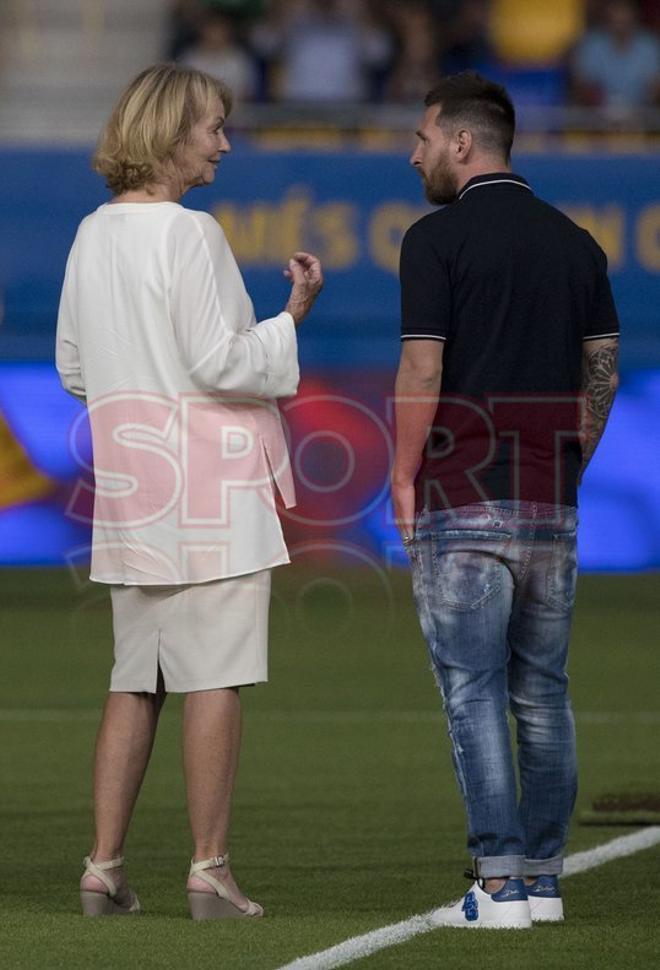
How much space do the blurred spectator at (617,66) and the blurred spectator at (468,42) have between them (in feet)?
2.38

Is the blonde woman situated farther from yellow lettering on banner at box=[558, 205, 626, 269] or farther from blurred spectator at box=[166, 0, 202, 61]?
blurred spectator at box=[166, 0, 202, 61]

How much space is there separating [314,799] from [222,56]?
35.0 ft

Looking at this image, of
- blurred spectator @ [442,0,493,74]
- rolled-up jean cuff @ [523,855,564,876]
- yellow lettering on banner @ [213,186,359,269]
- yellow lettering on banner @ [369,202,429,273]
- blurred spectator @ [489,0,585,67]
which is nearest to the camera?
rolled-up jean cuff @ [523,855,564,876]

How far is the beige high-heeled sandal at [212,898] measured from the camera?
5.54 m

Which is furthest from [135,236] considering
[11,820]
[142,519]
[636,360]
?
[636,360]

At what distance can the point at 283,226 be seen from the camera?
1670cm

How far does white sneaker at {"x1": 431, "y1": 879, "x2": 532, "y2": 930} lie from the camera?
539 centimetres

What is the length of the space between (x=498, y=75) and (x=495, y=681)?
515 inches

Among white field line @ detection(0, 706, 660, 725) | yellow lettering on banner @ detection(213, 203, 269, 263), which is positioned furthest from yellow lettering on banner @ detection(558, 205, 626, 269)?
white field line @ detection(0, 706, 660, 725)

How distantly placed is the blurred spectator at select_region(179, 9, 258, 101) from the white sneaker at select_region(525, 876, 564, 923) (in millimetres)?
12558

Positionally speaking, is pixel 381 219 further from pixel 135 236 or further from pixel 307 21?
pixel 135 236

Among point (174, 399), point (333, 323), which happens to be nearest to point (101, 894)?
point (174, 399)

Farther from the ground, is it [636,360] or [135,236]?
[135,236]

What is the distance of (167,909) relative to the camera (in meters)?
5.88
